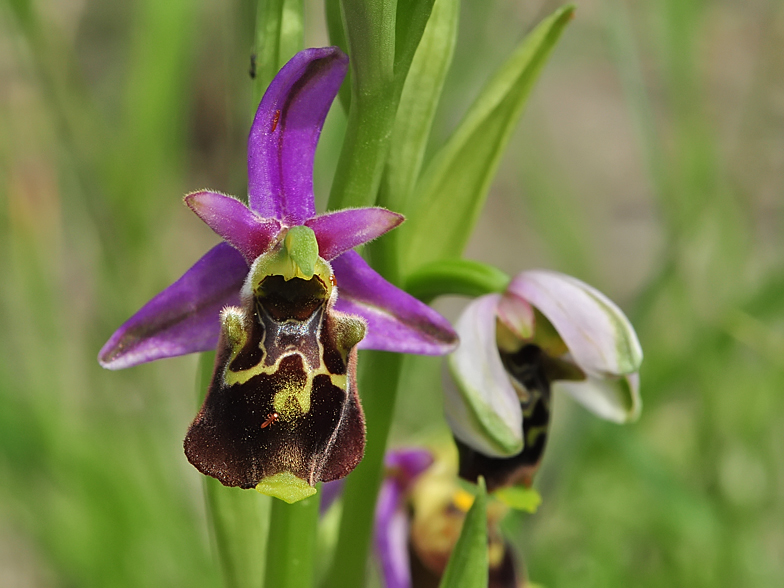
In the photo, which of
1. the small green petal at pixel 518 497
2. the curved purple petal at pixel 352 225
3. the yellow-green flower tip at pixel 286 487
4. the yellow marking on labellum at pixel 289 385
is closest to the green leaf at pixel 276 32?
the curved purple petal at pixel 352 225

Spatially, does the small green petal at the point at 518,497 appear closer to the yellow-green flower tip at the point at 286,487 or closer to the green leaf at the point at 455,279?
the green leaf at the point at 455,279

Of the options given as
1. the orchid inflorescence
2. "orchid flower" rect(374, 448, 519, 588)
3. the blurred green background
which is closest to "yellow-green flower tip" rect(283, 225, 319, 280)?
the orchid inflorescence

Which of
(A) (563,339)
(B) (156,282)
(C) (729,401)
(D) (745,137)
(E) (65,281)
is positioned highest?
(A) (563,339)

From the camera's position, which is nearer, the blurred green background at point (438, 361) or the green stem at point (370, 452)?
the green stem at point (370, 452)

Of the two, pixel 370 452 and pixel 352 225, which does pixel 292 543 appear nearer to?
pixel 370 452

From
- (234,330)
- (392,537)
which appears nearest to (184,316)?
(234,330)

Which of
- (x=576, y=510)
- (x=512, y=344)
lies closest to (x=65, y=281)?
(x=576, y=510)

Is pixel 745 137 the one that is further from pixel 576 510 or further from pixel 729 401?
pixel 576 510
